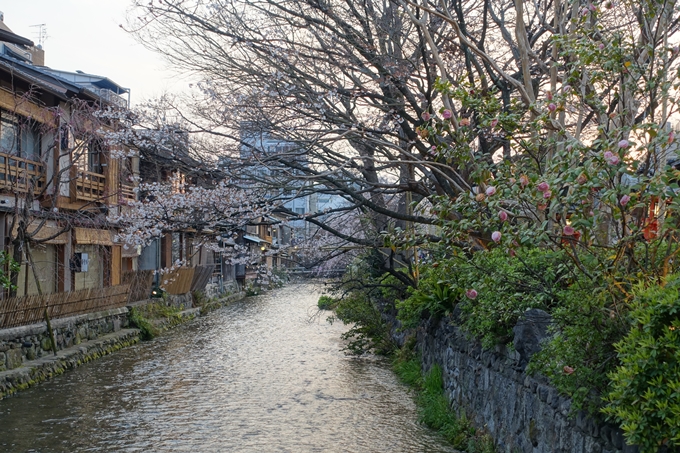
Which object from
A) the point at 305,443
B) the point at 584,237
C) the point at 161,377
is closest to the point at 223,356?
the point at 161,377

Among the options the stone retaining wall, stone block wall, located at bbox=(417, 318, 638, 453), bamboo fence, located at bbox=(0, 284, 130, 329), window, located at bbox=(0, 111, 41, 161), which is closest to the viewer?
stone block wall, located at bbox=(417, 318, 638, 453)

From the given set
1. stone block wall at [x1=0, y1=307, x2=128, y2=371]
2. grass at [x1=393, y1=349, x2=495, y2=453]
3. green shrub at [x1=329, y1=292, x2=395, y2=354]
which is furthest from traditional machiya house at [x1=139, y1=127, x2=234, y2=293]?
grass at [x1=393, y1=349, x2=495, y2=453]

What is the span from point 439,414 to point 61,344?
34.5ft

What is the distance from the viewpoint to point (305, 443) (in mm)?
9523

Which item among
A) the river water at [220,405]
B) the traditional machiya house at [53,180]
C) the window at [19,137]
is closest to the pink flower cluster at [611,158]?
the river water at [220,405]

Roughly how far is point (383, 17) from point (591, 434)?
855 cm

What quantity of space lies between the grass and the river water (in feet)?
0.65

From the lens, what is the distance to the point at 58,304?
16750mm

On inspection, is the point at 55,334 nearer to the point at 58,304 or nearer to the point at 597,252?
the point at 58,304

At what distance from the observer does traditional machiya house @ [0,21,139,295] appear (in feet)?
58.0

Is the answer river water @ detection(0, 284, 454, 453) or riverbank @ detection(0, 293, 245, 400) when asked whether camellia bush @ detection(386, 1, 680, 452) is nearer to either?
river water @ detection(0, 284, 454, 453)

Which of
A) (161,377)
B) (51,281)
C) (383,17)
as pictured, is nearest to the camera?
(383,17)

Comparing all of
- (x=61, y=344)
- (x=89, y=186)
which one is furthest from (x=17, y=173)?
(x=89, y=186)

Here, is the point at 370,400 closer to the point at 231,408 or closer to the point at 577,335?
the point at 231,408
